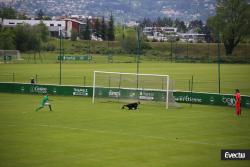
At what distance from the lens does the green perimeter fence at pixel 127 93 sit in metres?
46.2

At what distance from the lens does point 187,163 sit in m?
24.3

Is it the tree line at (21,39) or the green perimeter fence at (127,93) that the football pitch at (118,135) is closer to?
the green perimeter fence at (127,93)

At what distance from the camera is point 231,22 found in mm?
133500

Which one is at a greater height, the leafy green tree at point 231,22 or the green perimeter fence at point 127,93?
the leafy green tree at point 231,22

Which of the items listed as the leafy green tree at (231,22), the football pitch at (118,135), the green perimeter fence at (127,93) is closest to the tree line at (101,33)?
the leafy green tree at (231,22)

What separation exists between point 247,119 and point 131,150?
518 inches

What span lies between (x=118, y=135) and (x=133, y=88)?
17.4 meters

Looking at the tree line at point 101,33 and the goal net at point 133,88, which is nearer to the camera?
the goal net at point 133,88

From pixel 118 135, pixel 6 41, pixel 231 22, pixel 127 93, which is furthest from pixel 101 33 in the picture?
pixel 118 135

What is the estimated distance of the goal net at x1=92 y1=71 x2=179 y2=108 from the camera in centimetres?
4753

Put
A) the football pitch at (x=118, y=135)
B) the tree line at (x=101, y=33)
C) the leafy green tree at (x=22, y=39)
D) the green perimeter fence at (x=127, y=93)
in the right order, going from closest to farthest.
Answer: the football pitch at (x=118, y=135), the green perimeter fence at (x=127, y=93), the leafy green tree at (x=22, y=39), the tree line at (x=101, y=33)

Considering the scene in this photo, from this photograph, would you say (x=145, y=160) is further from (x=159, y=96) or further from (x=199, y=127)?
(x=159, y=96)

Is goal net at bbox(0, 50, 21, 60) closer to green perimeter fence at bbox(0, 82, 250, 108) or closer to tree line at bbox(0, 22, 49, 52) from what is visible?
tree line at bbox(0, 22, 49, 52)

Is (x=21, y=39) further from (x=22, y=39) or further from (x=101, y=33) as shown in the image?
(x=101, y=33)
